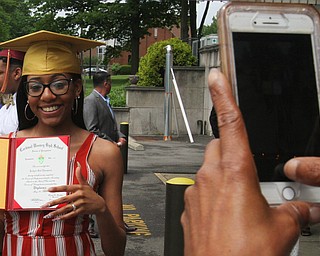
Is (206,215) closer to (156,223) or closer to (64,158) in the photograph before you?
(64,158)

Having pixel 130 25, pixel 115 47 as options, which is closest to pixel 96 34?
pixel 130 25

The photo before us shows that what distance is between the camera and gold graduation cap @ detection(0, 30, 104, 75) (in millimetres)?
2658

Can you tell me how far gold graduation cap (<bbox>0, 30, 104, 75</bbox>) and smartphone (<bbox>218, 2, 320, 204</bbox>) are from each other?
1406 millimetres

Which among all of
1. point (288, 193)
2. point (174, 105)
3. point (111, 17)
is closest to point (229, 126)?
point (288, 193)

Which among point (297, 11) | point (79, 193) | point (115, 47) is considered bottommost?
point (79, 193)

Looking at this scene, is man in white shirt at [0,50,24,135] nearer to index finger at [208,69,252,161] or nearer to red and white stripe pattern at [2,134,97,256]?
red and white stripe pattern at [2,134,97,256]

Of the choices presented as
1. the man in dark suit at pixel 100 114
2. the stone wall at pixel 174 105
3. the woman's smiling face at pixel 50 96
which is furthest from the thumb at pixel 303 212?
the stone wall at pixel 174 105

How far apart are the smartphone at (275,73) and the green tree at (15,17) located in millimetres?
49162

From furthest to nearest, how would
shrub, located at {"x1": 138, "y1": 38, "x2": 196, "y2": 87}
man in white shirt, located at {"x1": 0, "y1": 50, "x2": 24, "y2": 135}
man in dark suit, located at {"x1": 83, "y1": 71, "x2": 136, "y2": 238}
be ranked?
1. shrub, located at {"x1": 138, "y1": 38, "x2": 196, "y2": 87}
2. man in dark suit, located at {"x1": 83, "y1": 71, "x2": 136, "y2": 238}
3. man in white shirt, located at {"x1": 0, "y1": 50, "x2": 24, "y2": 135}

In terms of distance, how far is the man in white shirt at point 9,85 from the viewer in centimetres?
384

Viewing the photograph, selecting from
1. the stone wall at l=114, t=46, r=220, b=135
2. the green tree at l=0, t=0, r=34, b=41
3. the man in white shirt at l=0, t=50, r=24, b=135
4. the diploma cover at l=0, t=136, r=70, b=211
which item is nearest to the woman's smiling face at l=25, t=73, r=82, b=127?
the diploma cover at l=0, t=136, r=70, b=211

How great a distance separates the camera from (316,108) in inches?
55.7

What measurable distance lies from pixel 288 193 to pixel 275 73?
12.5 inches

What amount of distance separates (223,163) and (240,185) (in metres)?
0.05
